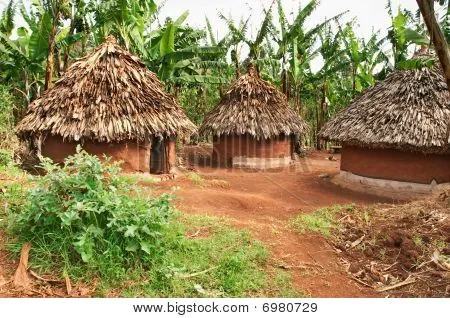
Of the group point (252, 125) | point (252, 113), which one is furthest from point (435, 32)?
point (252, 113)

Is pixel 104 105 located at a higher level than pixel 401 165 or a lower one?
higher

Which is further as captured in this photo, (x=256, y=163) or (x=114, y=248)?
(x=256, y=163)

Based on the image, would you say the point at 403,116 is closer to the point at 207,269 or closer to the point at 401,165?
the point at 401,165

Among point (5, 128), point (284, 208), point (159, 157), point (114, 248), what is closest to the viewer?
point (114, 248)

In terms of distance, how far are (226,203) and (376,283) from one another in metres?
3.55

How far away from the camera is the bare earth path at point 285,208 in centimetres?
455

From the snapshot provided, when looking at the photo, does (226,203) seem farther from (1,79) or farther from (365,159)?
(1,79)

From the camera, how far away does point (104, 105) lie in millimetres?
9930

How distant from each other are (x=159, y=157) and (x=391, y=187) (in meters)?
6.24

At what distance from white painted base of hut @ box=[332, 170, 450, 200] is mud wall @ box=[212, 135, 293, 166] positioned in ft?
13.3

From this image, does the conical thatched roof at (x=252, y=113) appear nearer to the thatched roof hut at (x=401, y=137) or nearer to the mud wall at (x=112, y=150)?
the thatched roof hut at (x=401, y=137)

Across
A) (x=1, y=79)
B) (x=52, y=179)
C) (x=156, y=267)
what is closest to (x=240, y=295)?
(x=156, y=267)

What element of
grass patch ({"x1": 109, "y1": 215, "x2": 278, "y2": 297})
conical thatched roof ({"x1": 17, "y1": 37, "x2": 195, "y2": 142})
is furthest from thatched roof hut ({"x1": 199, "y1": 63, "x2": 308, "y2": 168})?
grass patch ({"x1": 109, "y1": 215, "x2": 278, "y2": 297})
